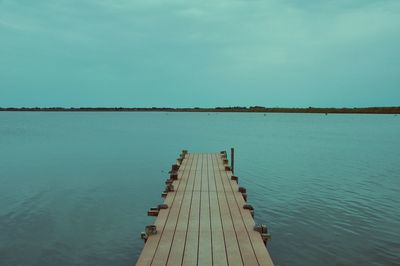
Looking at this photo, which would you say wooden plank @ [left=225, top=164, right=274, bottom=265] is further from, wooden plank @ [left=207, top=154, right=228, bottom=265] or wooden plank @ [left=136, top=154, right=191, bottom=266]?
wooden plank @ [left=136, top=154, right=191, bottom=266]

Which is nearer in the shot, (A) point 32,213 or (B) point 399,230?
(B) point 399,230

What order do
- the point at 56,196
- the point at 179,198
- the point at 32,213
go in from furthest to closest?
the point at 56,196
the point at 32,213
the point at 179,198

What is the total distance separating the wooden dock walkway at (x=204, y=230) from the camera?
7047 mm

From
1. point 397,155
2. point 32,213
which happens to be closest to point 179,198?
point 32,213

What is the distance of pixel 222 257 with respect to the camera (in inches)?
280

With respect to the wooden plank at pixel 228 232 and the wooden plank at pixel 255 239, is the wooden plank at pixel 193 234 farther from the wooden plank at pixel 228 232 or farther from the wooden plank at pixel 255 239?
the wooden plank at pixel 255 239

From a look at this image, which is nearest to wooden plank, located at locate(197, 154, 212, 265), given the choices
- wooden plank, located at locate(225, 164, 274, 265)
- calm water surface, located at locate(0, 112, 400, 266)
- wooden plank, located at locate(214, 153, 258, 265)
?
wooden plank, located at locate(214, 153, 258, 265)

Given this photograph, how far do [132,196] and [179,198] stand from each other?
7.86 metres

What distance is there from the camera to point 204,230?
341 inches

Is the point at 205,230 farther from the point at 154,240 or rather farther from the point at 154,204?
the point at 154,204

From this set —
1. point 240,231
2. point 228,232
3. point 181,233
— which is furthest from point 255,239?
point 181,233

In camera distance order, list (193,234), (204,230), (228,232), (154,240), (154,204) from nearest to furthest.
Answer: (154,240) → (193,234) → (228,232) → (204,230) → (154,204)

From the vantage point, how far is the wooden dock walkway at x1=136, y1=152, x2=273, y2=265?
7047 mm

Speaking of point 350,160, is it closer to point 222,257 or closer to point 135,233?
point 135,233
